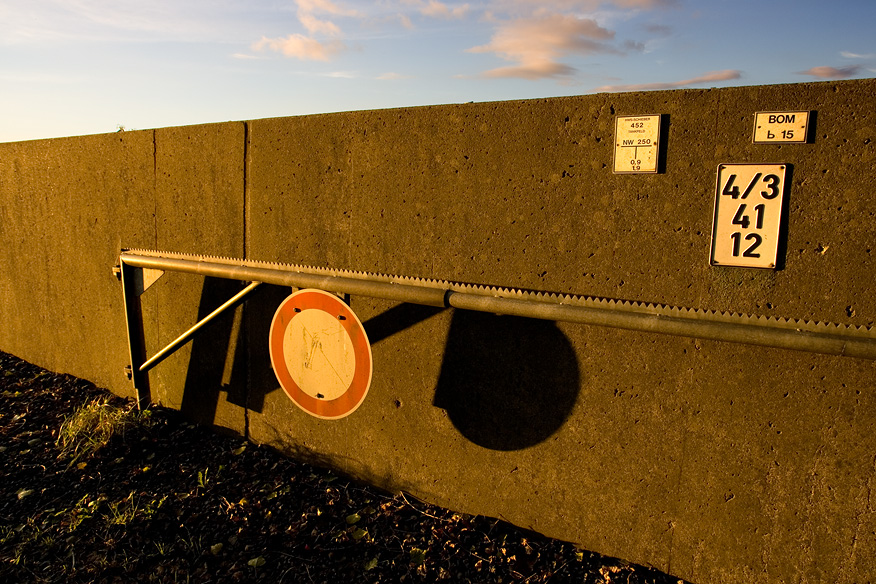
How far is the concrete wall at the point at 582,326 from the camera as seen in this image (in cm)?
201

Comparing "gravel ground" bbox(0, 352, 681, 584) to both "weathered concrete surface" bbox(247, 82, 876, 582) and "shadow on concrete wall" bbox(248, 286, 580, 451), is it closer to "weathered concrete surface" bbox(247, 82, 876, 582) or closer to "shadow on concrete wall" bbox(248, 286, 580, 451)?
"weathered concrete surface" bbox(247, 82, 876, 582)

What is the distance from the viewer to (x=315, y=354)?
9.13 ft

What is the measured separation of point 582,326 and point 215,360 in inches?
97.7

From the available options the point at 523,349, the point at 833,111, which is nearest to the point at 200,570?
the point at 523,349

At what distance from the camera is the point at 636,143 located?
2.21 m

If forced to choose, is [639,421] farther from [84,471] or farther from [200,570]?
[84,471]

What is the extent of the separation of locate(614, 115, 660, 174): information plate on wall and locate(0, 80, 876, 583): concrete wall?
0.12 ft

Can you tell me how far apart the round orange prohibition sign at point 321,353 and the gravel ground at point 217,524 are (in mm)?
585

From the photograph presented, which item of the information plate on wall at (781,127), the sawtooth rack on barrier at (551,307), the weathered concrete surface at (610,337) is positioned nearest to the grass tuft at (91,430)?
the sawtooth rack on barrier at (551,307)

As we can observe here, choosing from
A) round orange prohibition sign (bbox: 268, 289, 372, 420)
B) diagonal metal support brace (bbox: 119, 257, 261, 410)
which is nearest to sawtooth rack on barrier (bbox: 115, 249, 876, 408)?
round orange prohibition sign (bbox: 268, 289, 372, 420)

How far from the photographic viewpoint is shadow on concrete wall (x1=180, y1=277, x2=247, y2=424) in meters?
3.61

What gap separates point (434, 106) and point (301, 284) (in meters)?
1.06

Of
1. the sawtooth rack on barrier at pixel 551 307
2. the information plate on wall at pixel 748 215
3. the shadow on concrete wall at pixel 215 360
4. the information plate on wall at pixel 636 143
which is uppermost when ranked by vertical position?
the information plate on wall at pixel 636 143

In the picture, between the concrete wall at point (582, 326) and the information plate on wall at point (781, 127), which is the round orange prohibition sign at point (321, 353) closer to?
the concrete wall at point (582, 326)
